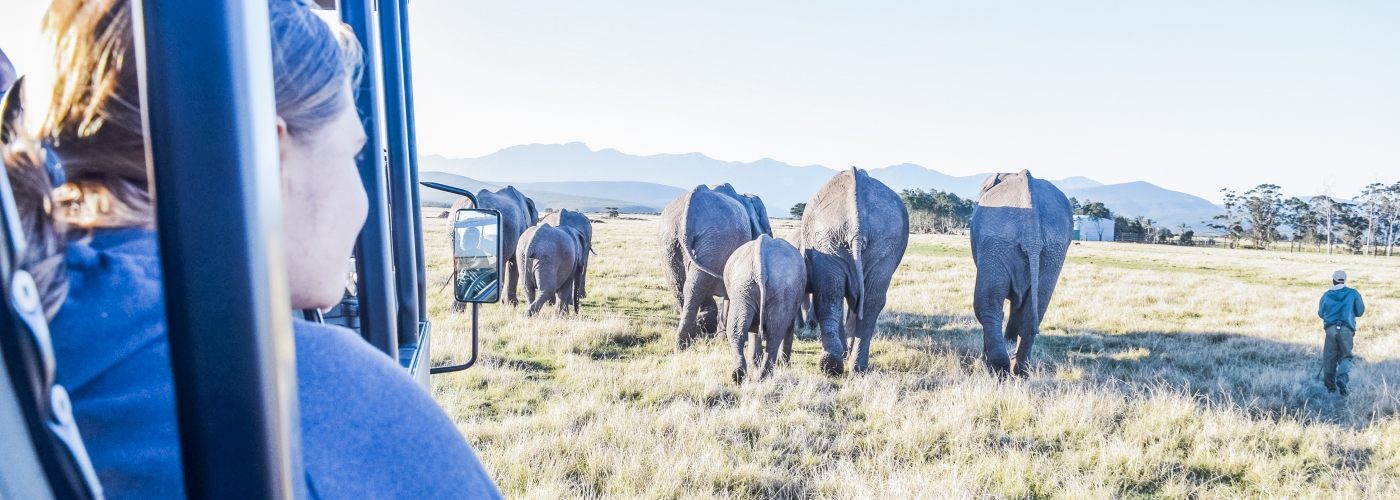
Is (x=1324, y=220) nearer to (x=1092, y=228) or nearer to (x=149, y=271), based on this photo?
(x=1092, y=228)

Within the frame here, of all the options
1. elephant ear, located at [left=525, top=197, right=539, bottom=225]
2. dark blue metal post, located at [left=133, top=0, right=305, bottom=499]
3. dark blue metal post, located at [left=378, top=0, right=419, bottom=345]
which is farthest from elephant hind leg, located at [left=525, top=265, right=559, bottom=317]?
dark blue metal post, located at [left=133, top=0, right=305, bottom=499]

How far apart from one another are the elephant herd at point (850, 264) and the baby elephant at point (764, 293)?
0.03ft

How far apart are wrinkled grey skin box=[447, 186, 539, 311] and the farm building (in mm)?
67195

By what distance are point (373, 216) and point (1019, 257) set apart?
7177 millimetres

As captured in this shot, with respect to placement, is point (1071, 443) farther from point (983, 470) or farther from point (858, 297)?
point (858, 297)

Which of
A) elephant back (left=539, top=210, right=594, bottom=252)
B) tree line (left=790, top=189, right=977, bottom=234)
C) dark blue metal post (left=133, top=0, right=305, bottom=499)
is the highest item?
dark blue metal post (left=133, top=0, right=305, bottom=499)

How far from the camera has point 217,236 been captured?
Result: 527 millimetres

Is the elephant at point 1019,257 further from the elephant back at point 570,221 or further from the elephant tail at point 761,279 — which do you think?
the elephant back at point 570,221

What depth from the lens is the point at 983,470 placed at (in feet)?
15.5

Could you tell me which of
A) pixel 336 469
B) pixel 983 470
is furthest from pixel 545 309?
pixel 336 469

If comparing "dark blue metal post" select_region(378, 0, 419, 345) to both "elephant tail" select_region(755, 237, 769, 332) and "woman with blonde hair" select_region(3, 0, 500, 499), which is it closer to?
"woman with blonde hair" select_region(3, 0, 500, 499)

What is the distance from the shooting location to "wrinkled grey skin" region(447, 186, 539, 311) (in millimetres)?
12500

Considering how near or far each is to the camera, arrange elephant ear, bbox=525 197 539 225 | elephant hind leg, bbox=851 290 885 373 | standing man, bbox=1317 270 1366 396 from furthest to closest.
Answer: elephant ear, bbox=525 197 539 225 → elephant hind leg, bbox=851 290 885 373 → standing man, bbox=1317 270 1366 396

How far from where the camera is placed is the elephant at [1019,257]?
7.48 meters
